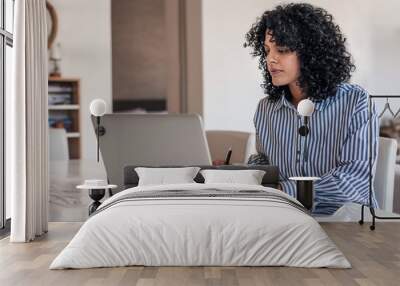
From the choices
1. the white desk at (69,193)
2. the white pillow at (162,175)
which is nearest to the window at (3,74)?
the white desk at (69,193)

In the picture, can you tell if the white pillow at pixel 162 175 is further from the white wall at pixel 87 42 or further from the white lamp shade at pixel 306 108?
the white wall at pixel 87 42

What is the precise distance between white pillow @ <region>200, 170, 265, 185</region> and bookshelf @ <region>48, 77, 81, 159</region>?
14.5ft

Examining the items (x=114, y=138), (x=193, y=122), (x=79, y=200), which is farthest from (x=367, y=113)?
(x=79, y=200)

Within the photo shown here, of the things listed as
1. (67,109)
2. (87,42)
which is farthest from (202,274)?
(87,42)

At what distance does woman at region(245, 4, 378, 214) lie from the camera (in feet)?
18.5

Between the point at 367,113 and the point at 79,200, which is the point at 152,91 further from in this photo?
the point at 367,113

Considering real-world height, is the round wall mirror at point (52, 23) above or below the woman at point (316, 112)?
above

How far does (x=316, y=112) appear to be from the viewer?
579cm

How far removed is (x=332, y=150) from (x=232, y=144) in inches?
50.8

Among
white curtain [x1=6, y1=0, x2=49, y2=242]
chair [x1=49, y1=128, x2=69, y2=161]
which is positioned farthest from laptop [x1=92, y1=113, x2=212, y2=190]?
chair [x1=49, y1=128, x2=69, y2=161]

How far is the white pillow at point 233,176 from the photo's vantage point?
16.7 ft

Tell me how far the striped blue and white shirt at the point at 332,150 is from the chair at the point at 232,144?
72cm

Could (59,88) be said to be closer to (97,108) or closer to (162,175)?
(97,108)

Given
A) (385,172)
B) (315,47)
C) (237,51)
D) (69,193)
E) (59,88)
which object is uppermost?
(237,51)
